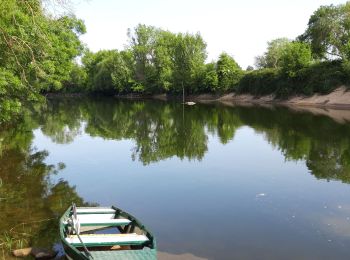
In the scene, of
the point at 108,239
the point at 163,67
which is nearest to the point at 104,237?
the point at 108,239

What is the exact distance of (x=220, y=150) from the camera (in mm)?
28281

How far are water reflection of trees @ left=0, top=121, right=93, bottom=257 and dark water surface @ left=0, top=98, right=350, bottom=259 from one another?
40 mm

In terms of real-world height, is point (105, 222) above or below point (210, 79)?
below

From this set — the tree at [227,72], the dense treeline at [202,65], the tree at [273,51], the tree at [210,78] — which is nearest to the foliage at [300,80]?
the dense treeline at [202,65]

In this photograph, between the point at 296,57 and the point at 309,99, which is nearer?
the point at 309,99

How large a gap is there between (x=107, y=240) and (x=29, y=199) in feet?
24.8

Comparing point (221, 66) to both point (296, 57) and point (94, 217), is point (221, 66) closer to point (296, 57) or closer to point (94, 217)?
point (296, 57)

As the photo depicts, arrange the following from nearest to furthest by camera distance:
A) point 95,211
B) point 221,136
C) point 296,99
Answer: point 95,211
point 221,136
point 296,99

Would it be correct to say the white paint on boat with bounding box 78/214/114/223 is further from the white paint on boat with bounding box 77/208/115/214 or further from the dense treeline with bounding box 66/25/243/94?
the dense treeline with bounding box 66/25/243/94

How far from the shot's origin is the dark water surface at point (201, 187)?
12117 millimetres

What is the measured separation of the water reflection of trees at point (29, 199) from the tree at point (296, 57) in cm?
5628

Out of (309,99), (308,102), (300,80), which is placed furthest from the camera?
(300,80)

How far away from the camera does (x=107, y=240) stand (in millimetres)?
9773

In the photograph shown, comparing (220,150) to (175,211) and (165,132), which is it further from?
(175,211)
